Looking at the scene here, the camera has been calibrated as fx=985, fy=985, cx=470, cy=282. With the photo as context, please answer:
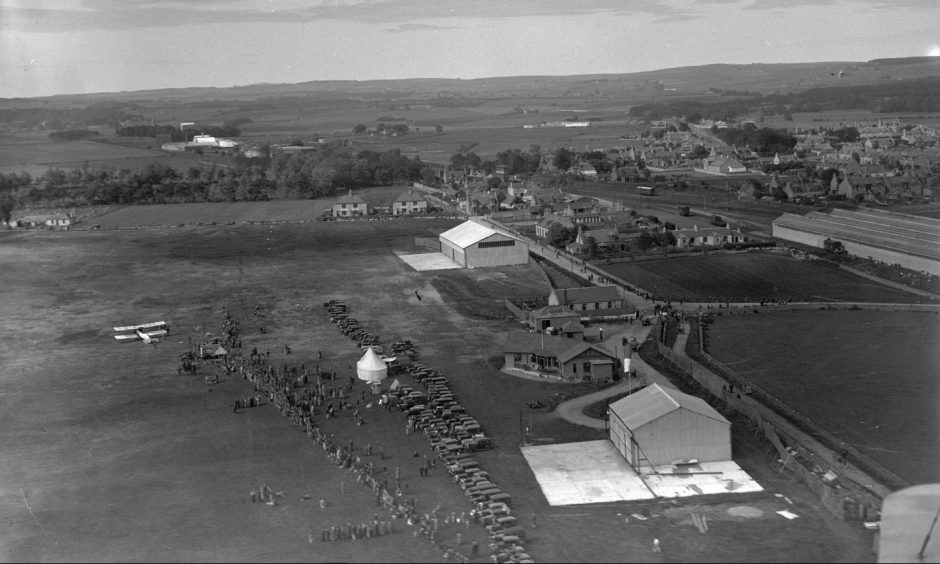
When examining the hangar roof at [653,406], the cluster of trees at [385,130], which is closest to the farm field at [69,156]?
the cluster of trees at [385,130]

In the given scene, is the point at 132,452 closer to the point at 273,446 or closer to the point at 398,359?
the point at 273,446

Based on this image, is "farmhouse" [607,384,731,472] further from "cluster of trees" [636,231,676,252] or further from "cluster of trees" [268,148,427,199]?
"cluster of trees" [268,148,427,199]

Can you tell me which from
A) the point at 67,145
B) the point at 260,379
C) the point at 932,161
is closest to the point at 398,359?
the point at 260,379

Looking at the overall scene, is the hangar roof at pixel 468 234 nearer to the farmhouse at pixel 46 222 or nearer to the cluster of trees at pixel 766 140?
the farmhouse at pixel 46 222

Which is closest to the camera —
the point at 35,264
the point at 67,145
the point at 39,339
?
the point at 39,339

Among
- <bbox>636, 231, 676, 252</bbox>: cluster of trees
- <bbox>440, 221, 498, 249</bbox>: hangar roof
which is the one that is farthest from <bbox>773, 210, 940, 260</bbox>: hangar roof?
<bbox>440, 221, 498, 249</bbox>: hangar roof

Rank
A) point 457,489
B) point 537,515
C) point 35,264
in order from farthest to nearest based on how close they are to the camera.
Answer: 1. point 35,264
2. point 457,489
3. point 537,515
